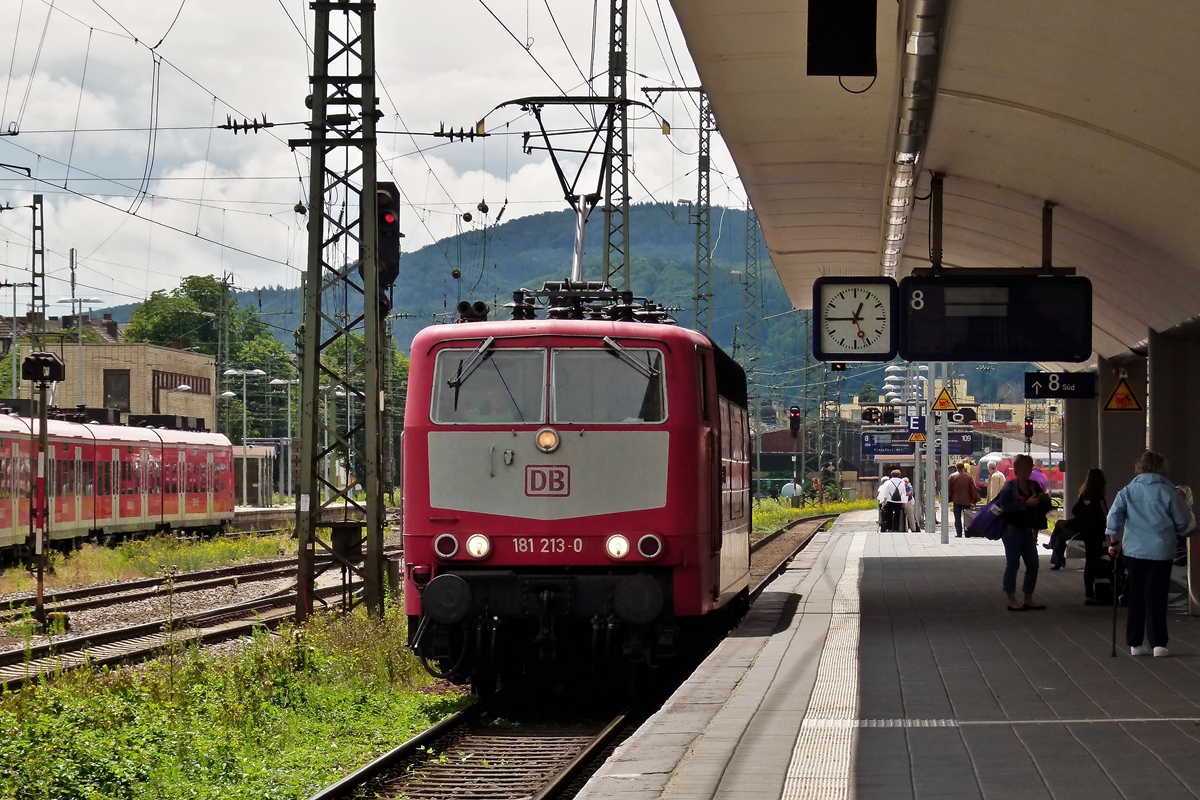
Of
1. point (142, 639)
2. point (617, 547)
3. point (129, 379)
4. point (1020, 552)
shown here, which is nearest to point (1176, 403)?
point (1020, 552)

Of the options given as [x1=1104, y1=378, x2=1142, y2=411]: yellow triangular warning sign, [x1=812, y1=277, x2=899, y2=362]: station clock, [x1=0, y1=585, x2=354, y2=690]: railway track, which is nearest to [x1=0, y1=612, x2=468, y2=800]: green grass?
[x1=0, y1=585, x2=354, y2=690]: railway track

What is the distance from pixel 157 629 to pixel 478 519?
894cm

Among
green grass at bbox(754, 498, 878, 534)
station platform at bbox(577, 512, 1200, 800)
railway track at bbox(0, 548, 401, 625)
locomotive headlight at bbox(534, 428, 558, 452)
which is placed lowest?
green grass at bbox(754, 498, 878, 534)

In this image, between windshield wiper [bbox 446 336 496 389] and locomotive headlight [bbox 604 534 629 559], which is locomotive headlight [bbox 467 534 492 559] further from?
windshield wiper [bbox 446 336 496 389]

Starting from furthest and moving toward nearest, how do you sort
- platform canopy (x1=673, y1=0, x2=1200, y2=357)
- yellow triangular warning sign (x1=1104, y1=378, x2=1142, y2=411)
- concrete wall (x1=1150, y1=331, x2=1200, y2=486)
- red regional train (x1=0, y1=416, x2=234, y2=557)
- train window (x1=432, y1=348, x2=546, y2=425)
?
red regional train (x1=0, y1=416, x2=234, y2=557), yellow triangular warning sign (x1=1104, y1=378, x2=1142, y2=411), concrete wall (x1=1150, y1=331, x2=1200, y2=486), train window (x1=432, y1=348, x2=546, y2=425), platform canopy (x1=673, y1=0, x2=1200, y2=357)

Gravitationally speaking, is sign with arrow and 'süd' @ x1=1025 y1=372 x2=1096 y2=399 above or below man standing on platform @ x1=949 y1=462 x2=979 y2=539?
above

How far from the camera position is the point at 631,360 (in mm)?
11570

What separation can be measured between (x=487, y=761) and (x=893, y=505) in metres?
32.5

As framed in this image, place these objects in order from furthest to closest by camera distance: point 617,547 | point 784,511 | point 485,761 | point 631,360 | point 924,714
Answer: point 784,511 → point 631,360 → point 617,547 → point 485,761 → point 924,714

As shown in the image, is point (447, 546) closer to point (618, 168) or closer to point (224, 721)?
point (224, 721)

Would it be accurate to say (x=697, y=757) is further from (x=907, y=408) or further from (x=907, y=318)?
(x=907, y=408)

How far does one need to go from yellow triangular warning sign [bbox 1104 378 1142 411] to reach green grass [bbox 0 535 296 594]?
14816 mm

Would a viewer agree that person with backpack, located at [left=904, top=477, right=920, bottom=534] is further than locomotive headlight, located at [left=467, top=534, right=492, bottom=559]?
Yes

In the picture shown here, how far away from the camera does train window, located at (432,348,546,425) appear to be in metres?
11.6
